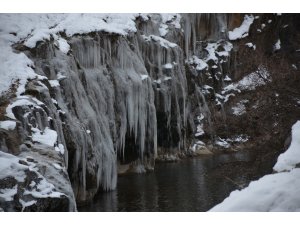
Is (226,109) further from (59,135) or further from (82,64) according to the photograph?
(59,135)

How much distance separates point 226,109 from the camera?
939 inches

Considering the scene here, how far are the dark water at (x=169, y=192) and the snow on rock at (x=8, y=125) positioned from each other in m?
3.25

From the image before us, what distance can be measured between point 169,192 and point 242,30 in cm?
1770

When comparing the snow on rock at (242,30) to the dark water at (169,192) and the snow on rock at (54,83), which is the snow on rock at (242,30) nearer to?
the dark water at (169,192)

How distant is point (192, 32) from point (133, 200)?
15.1 meters

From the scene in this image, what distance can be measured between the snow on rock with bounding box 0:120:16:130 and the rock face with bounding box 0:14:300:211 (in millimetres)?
86

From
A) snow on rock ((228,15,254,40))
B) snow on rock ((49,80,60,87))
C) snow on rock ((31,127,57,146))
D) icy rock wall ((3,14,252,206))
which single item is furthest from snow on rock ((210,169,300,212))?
snow on rock ((228,15,254,40))

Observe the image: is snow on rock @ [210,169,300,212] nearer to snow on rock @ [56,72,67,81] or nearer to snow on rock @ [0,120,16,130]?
snow on rock @ [0,120,16,130]

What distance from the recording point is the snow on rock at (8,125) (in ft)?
23.4

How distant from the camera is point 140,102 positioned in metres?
15.3

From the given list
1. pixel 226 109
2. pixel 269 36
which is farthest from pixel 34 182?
pixel 269 36

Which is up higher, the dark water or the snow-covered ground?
the snow-covered ground

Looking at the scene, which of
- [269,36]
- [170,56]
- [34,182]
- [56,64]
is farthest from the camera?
[269,36]

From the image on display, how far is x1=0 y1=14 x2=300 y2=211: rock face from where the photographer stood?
24.3 feet
